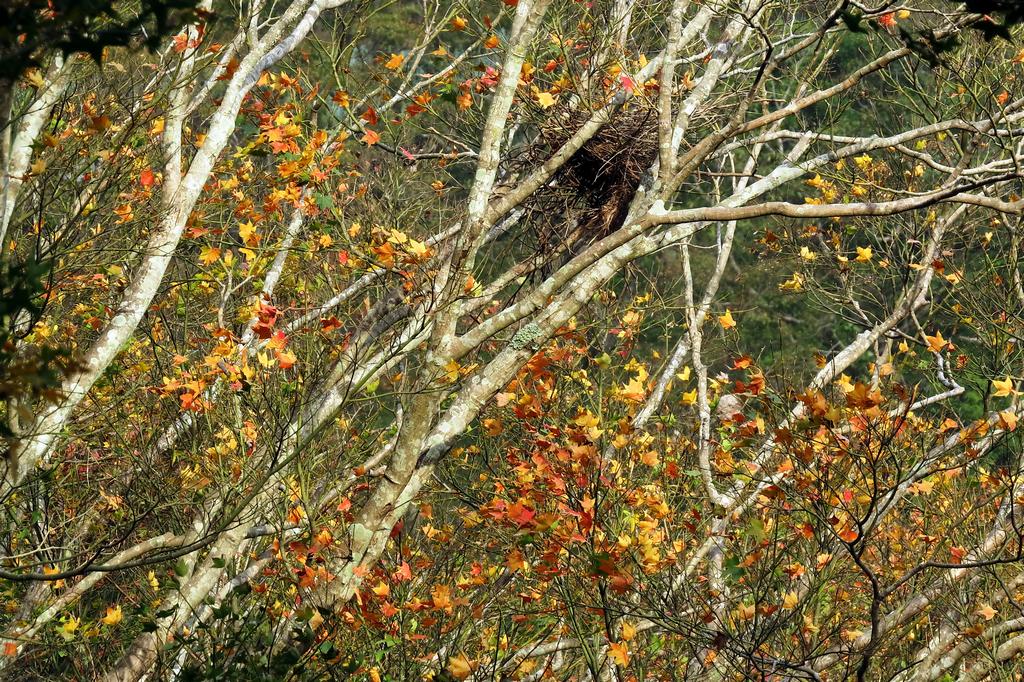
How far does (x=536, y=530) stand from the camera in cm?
543

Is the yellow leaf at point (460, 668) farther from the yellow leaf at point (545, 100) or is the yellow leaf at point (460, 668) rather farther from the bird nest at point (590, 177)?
the yellow leaf at point (545, 100)

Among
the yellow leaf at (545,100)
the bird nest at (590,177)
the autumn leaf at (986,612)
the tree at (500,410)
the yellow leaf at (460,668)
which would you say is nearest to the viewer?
the tree at (500,410)

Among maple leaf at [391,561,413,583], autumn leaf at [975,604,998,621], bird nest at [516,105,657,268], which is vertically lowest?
maple leaf at [391,561,413,583]

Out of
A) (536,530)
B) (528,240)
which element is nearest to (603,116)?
(528,240)

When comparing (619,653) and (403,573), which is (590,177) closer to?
(403,573)

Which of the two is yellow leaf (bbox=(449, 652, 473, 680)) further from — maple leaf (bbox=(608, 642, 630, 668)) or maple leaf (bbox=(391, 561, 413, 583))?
maple leaf (bbox=(608, 642, 630, 668))

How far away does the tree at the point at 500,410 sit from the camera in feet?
16.0

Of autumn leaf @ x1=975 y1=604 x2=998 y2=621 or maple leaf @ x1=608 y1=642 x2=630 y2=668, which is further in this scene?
autumn leaf @ x1=975 y1=604 x2=998 y2=621

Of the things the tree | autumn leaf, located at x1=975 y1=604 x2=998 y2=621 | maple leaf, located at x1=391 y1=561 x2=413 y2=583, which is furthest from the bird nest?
autumn leaf, located at x1=975 y1=604 x2=998 y2=621

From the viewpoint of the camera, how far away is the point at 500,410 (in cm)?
800

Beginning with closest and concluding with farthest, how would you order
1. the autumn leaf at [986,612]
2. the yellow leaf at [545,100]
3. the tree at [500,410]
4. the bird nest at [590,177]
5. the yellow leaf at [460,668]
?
1. the tree at [500,410]
2. the yellow leaf at [460,668]
3. the autumn leaf at [986,612]
4. the yellow leaf at [545,100]
5. the bird nest at [590,177]

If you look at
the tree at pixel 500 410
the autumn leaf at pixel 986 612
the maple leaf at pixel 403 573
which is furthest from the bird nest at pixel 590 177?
the autumn leaf at pixel 986 612

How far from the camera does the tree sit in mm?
4875

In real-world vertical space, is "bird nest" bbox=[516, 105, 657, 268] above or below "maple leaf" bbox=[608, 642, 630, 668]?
above
